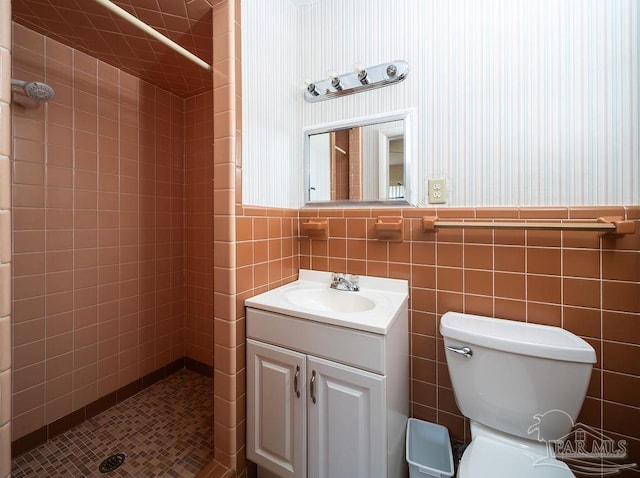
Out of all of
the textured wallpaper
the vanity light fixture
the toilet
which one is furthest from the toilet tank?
the vanity light fixture

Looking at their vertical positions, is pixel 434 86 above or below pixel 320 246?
above

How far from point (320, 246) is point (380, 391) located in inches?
33.4

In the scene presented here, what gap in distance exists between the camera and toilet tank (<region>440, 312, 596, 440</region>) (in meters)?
0.93

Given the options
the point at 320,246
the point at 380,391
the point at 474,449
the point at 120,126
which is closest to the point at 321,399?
the point at 380,391

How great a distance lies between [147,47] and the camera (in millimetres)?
1556

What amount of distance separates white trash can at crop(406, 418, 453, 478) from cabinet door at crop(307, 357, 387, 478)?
0.25 m

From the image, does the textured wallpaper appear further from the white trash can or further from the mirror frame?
the white trash can

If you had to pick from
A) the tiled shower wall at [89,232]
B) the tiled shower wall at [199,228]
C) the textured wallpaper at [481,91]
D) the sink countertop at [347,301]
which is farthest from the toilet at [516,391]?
the tiled shower wall at [89,232]

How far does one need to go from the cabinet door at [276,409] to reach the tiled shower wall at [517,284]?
0.61 meters

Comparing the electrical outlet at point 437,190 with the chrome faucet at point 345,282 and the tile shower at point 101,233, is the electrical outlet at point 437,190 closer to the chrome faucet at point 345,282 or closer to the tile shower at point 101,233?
the chrome faucet at point 345,282

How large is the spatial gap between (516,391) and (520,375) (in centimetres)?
6

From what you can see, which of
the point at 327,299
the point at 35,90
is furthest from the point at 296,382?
the point at 35,90

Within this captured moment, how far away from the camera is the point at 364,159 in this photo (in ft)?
4.87

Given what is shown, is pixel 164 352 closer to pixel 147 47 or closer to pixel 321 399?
pixel 321 399
